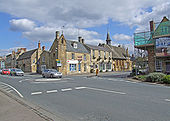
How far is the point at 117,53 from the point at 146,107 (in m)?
47.1

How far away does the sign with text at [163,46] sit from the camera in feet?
65.4

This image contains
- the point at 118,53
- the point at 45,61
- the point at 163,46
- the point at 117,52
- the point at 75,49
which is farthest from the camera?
the point at 117,52

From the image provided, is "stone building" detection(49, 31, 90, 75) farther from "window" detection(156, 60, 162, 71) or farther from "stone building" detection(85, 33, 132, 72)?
"window" detection(156, 60, 162, 71)

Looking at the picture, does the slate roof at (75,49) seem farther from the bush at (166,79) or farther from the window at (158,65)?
the bush at (166,79)

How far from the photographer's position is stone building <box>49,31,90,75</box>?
34.0m

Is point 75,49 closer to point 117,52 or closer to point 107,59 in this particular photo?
point 107,59

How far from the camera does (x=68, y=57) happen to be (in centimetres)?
3475

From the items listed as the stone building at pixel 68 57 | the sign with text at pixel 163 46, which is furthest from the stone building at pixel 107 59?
the sign with text at pixel 163 46

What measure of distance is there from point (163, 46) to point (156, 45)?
1.01 metres

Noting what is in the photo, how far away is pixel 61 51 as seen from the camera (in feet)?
113

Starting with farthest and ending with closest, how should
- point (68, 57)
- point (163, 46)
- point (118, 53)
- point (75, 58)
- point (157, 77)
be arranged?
1. point (118, 53)
2. point (75, 58)
3. point (68, 57)
4. point (163, 46)
5. point (157, 77)

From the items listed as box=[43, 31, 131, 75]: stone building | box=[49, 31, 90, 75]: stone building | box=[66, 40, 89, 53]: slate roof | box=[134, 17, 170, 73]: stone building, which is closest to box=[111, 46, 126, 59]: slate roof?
box=[43, 31, 131, 75]: stone building

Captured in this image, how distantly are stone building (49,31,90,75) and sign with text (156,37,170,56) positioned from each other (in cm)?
1933

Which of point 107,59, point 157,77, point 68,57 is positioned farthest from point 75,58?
point 157,77
